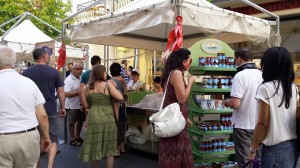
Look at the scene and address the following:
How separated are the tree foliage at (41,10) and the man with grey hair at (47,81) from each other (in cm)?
1577

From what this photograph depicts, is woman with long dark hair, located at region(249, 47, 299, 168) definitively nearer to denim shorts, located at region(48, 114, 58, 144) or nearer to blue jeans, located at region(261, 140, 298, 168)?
blue jeans, located at region(261, 140, 298, 168)

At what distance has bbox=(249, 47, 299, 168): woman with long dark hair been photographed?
2590mm

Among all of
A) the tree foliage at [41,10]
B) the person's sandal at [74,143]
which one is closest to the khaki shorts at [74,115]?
the person's sandal at [74,143]

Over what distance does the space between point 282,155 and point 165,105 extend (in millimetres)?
1533

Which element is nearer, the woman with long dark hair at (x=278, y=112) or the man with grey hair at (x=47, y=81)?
the woman with long dark hair at (x=278, y=112)

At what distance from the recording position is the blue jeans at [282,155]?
102 inches

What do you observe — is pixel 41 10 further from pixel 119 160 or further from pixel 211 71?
pixel 211 71

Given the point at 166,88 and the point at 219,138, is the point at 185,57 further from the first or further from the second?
the point at 219,138

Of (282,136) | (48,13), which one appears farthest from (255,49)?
(48,13)

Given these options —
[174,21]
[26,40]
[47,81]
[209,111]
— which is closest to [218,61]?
[209,111]

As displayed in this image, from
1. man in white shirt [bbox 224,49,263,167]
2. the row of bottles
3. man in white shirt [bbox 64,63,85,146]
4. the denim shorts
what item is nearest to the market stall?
the row of bottles

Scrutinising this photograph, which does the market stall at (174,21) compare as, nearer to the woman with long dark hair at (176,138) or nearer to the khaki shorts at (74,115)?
the woman with long dark hair at (176,138)

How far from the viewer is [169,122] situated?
141 inches

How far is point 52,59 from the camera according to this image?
7.59 meters
